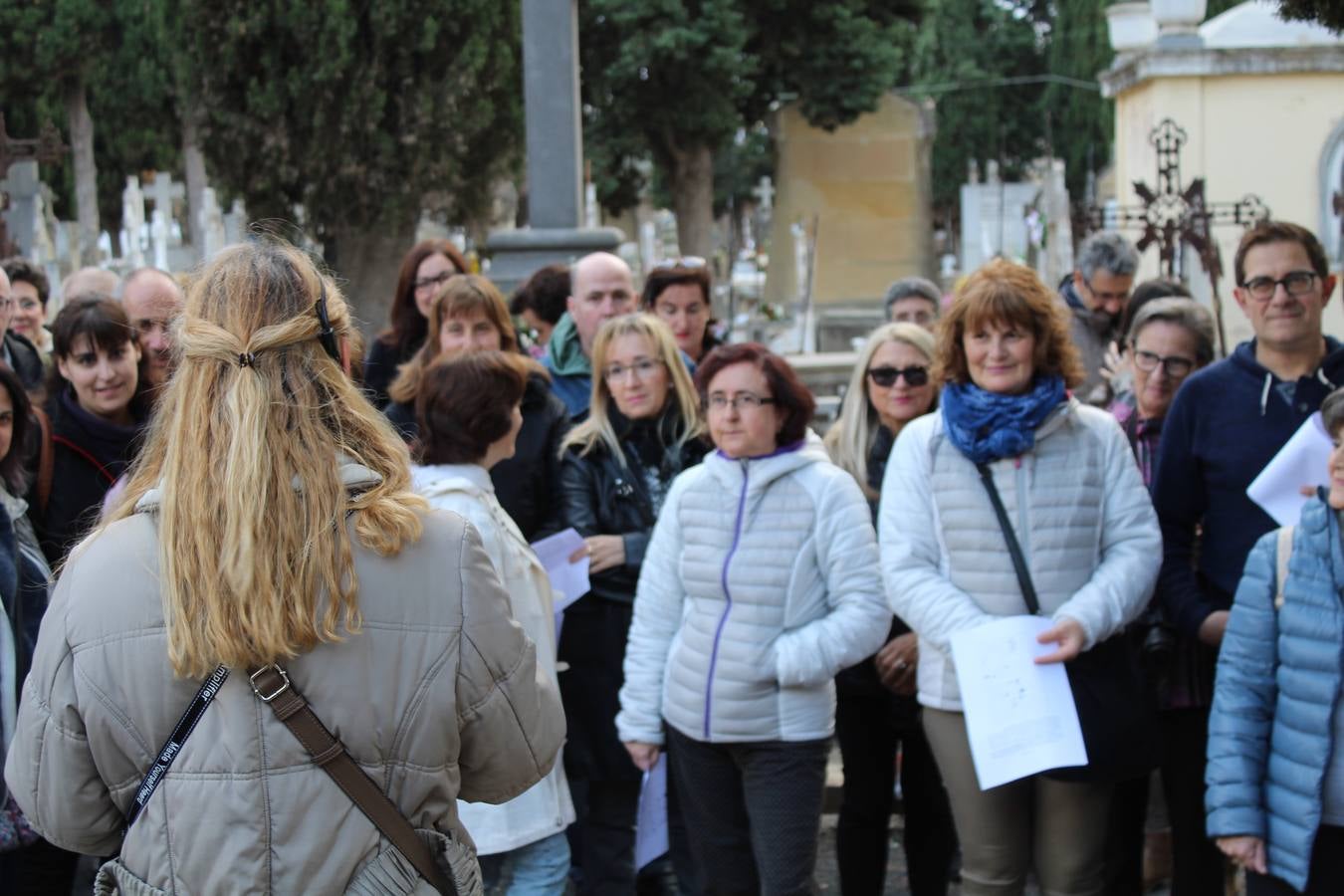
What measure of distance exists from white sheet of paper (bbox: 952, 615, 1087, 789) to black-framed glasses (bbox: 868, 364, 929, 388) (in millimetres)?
1294

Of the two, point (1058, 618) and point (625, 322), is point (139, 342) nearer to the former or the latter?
point (625, 322)

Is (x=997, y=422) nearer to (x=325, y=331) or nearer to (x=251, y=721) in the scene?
(x=325, y=331)

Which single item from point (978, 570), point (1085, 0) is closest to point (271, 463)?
point (978, 570)

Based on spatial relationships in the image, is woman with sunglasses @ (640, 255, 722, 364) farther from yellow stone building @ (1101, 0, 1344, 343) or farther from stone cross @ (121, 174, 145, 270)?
stone cross @ (121, 174, 145, 270)

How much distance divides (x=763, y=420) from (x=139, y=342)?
7.41ft

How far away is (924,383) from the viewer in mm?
4922

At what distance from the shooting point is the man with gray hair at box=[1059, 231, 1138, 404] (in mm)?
6434

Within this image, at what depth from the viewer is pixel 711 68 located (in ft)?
77.0

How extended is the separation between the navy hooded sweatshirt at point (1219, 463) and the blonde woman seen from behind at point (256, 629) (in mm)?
2560

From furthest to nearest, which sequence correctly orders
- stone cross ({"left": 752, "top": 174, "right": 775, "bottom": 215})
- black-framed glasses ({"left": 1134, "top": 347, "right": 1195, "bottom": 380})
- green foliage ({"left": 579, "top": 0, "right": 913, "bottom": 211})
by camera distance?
stone cross ({"left": 752, "top": 174, "right": 775, "bottom": 215}) → green foliage ({"left": 579, "top": 0, "right": 913, "bottom": 211}) → black-framed glasses ({"left": 1134, "top": 347, "right": 1195, "bottom": 380})

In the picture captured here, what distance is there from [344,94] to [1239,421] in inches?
554

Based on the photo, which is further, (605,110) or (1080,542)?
(605,110)

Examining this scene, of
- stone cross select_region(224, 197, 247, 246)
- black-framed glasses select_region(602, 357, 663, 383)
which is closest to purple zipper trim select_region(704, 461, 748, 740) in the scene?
black-framed glasses select_region(602, 357, 663, 383)

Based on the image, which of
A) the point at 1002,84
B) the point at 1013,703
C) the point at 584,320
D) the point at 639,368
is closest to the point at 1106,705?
the point at 1013,703
